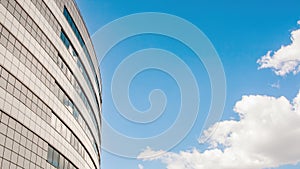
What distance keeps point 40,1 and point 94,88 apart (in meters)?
22.1

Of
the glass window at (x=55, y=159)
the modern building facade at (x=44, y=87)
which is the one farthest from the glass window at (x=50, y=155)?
the glass window at (x=55, y=159)

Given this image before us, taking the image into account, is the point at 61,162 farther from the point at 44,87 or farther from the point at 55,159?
the point at 44,87

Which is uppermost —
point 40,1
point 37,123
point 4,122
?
point 40,1

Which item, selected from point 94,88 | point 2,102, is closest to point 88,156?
point 94,88

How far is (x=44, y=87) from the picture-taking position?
3284 centimetres

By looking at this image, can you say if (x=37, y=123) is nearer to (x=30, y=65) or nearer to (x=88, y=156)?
(x=30, y=65)

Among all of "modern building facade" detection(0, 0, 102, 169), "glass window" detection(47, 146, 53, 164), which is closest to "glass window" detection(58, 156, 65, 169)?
"modern building facade" detection(0, 0, 102, 169)

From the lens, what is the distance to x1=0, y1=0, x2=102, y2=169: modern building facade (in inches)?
1040

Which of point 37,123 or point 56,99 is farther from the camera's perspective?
point 56,99

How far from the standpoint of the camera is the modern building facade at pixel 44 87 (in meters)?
26.4

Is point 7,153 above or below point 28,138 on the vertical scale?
below

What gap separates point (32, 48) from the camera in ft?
102

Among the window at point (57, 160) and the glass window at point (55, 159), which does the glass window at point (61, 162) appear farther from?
the glass window at point (55, 159)

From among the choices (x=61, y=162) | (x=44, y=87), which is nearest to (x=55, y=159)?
(x=61, y=162)
